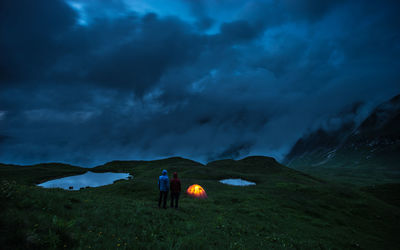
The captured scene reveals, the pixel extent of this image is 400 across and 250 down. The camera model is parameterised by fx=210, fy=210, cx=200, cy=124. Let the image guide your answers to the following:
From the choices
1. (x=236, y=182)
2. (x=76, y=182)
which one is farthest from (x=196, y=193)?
(x=76, y=182)

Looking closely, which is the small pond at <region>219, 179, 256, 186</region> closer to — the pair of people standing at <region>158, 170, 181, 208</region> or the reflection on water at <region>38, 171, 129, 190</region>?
the reflection on water at <region>38, 171, 129, 190</region>

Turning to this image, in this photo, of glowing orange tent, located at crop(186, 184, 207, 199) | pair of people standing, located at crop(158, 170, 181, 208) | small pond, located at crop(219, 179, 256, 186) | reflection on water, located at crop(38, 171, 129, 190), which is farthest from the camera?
small pond, located at crop(219, 179, 256, 186)

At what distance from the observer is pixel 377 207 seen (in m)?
50.8

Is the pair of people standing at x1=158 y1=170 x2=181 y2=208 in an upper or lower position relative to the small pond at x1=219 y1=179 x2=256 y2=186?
lower

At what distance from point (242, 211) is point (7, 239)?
27281 millimetres

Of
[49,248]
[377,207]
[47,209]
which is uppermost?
[47,209]

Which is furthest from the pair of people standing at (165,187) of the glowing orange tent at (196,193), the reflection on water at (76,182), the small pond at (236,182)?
the reflection on water at (76,182)

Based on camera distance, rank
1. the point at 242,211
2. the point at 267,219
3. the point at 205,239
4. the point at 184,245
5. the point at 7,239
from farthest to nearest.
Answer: the point at 242,211, the point at 267,219, the point at 205,239, the point at 184,245, the point at 7,239

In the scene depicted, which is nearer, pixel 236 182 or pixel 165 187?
pixel 165 187

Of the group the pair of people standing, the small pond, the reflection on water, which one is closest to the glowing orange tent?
the pair of people standing

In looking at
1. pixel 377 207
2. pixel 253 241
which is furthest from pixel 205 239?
pixel 377 207

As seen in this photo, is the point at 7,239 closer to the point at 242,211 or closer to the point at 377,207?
the point at 242,211

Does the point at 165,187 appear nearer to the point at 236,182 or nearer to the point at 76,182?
the point at 236,182

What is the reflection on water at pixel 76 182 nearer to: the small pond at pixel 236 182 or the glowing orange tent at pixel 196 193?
the small pond at pixel 236 182
